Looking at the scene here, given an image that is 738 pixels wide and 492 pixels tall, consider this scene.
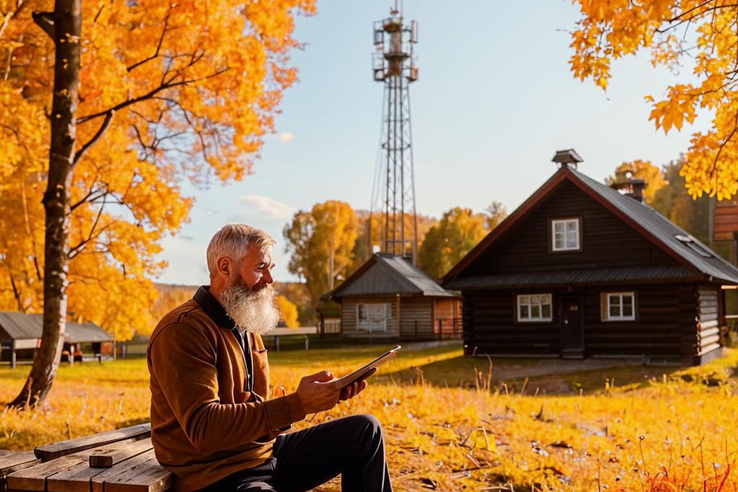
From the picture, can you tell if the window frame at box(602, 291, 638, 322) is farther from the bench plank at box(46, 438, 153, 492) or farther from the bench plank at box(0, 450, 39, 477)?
the bench plank at box(0, 450, 39, 477)

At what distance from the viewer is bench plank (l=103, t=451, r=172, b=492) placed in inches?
123

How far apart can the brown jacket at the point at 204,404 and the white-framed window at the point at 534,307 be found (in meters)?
21.4

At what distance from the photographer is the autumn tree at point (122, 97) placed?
10.7 m

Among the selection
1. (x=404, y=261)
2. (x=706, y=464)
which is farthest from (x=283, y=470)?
(x=404, y=261)

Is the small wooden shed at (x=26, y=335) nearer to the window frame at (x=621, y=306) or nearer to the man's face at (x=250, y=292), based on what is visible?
the window frame at (x=621, y=306)

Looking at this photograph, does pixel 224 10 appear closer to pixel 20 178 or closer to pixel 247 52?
pixel 247 52

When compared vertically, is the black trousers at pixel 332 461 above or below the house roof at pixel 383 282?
below

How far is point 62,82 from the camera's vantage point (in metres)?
10.7

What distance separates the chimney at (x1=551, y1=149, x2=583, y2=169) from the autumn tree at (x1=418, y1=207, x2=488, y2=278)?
3015cm

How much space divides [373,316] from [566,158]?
57.3 ft

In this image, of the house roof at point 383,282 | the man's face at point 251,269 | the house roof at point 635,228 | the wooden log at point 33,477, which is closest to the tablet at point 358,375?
the man's face at point 251,269

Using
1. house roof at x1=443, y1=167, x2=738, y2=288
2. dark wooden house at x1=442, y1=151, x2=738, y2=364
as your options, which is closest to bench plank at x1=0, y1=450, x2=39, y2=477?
dark wooden house at x1=442, y1=151, x2=738, y2=364

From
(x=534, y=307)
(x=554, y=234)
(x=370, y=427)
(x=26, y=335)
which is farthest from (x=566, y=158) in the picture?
(x=370, y=427)

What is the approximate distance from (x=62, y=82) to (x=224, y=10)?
10.4 feet
